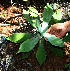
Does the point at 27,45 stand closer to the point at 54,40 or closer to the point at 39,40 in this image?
the point at 39,40

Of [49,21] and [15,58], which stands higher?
[49,21]

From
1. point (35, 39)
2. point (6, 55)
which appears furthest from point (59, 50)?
point (6, 55)

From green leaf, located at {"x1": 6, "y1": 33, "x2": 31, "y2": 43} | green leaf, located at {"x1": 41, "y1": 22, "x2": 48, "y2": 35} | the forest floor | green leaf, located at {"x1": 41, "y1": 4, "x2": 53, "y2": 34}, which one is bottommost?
the forest floor

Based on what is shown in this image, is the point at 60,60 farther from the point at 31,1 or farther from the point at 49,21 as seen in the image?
the point at 31,1

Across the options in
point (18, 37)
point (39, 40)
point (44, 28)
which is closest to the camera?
point (18, 37)

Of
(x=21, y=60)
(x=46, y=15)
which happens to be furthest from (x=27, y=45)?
(x=46, y=15)

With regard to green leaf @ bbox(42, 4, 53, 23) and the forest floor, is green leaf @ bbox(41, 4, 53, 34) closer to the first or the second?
green leaf @ bbox(42, 4, 53, 23)

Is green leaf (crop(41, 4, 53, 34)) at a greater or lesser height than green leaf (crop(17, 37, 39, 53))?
greater

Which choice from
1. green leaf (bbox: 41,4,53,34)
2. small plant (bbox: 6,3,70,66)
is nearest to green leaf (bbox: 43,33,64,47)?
small plant (bbox: 6,3,70,66)

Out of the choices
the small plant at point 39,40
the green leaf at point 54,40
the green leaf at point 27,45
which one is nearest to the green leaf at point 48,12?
the small plant at point 39,40

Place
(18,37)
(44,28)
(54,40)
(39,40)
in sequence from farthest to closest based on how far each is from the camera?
(44,28), (39,40), (18,37), (54,40)

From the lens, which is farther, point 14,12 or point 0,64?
point 14,12
